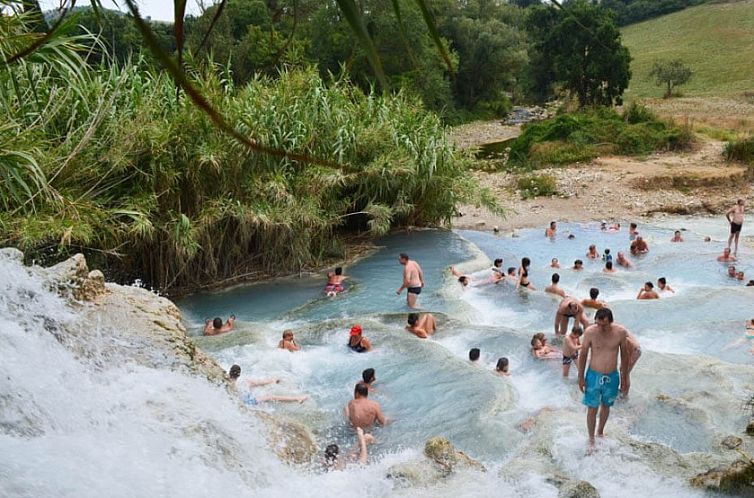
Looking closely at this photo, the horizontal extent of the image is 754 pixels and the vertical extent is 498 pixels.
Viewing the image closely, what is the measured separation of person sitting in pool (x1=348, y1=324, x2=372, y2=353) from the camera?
31.0 ft

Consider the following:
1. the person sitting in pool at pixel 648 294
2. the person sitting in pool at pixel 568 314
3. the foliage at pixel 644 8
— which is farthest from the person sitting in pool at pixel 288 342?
the foliage at pixel 644 8

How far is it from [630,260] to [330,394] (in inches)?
419

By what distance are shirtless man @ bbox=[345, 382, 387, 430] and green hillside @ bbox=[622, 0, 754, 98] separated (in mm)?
47090

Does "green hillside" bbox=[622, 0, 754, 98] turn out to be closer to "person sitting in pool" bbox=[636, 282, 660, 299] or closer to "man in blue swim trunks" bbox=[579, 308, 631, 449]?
"person sitting in pool" bbox=[636, 282, 660, 299]

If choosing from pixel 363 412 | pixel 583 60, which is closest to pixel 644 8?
pixel 583 60

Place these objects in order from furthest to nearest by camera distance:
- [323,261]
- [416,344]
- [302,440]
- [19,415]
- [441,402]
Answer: [323,261] → [416,344] → [441,402] → [302,440] → [19,415]

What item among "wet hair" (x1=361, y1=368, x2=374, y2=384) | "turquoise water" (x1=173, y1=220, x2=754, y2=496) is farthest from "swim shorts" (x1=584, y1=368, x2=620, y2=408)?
"wet hair" (x1=361, y1=368, x2=374, y2=384)

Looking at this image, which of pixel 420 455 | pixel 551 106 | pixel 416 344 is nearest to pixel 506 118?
pixel 551 106

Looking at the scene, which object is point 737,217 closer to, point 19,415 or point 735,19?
point 19,415

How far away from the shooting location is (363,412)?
726 cm

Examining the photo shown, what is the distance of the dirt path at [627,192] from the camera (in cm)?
2181

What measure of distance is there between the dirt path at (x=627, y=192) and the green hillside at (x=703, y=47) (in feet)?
82.6

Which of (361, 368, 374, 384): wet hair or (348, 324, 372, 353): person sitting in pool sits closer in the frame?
(361, 368, 374, 384): wet hair

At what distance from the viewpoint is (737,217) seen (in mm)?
15828
